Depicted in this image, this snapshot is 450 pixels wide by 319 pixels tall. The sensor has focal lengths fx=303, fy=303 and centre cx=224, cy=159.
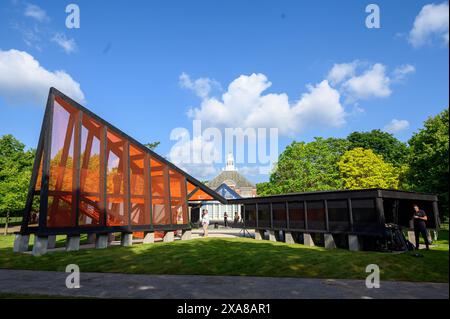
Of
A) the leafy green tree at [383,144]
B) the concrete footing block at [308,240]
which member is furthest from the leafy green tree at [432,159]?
the leafy green tree at [383,144]

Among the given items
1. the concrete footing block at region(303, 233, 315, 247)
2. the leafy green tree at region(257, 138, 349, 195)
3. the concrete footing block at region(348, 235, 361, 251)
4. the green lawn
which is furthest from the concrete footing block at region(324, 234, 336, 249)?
the leafy green tree at region(257, 138, 349, 195)

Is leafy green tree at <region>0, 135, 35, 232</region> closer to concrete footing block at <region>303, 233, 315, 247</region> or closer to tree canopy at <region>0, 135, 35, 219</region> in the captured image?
tree canopy at <region>0, 135, 35, 219</region>

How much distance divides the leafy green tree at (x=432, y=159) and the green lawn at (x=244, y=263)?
19213 millimetres

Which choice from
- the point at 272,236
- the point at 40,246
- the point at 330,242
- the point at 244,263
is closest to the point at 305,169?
the point at 272,236

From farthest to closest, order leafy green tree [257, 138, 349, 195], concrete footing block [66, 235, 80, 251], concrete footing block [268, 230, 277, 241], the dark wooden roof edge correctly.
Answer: leafy green tree [257, 138, 349, 195] → concrete footing block [268, 230, 277, 241] → concrete footing block [66, 235, 80, 251] → the dark wooden roof edge

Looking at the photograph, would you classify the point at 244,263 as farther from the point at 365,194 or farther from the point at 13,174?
the point at 13,174

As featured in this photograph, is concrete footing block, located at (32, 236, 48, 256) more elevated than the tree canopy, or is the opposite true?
the tree canopy

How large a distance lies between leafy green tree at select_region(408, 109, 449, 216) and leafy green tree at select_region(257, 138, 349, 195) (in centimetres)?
1232

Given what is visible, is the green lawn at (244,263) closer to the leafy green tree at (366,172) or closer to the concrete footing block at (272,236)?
the concrete footing block at (272,236)

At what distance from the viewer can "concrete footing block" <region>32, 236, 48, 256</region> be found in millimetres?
13844
